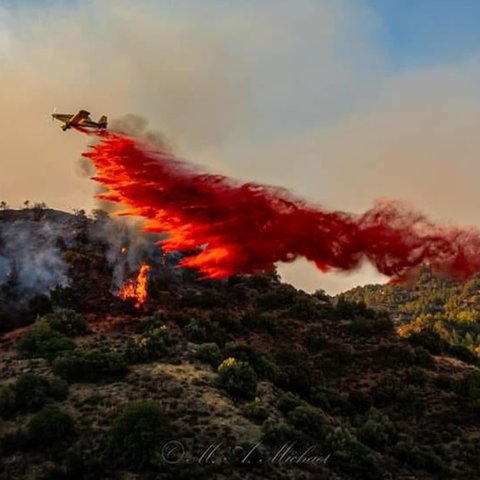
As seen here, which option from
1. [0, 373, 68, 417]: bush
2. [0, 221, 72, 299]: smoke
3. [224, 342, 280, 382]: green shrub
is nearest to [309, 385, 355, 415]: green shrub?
[224, 342, 280, 382]: green shrub

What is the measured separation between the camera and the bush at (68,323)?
59.0 metres

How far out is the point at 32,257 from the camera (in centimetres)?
7431

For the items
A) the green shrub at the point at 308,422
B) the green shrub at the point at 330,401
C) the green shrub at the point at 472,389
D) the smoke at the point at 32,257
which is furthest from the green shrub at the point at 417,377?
the smoke at the point at 32,257

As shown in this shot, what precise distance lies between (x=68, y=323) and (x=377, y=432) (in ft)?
85.6

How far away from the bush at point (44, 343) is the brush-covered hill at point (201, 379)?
0.37 ft

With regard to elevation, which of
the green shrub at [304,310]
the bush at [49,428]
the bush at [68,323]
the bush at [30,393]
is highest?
the green shrub at [304,310]

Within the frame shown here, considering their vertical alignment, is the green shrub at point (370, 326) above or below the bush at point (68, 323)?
A: above

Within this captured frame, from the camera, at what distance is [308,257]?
47375 millimetres

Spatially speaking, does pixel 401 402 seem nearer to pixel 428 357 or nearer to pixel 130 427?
pixel 428 357

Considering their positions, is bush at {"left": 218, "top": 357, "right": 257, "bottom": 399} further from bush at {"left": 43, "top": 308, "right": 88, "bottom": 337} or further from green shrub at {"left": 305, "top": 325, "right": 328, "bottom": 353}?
green shrub at {"left": 305, "top": 325, "right": 328, "bottom": 353}

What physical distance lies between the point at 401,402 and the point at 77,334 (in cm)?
2703

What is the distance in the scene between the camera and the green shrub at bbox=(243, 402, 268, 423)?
47.5 m

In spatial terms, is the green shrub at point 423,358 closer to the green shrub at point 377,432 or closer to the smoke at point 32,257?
the green shrub at point 377,432

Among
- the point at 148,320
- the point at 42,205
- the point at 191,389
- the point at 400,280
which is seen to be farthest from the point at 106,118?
the point at 42,205
